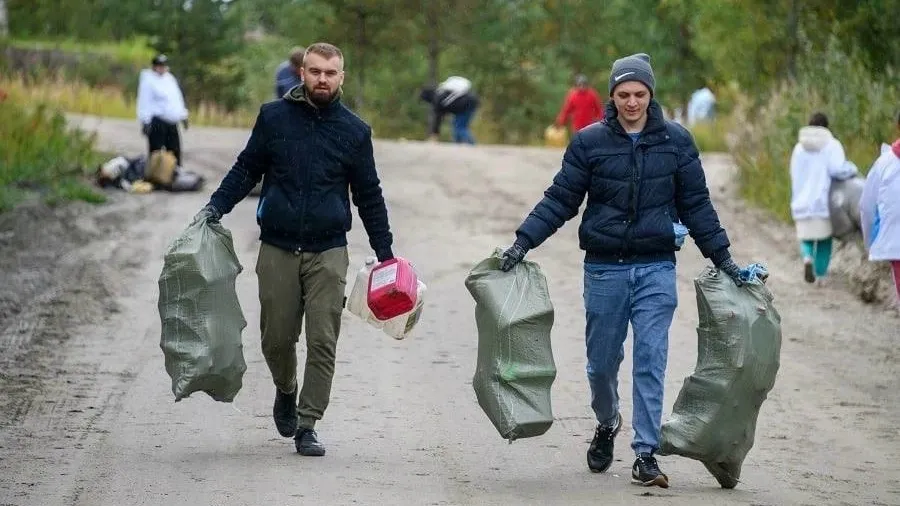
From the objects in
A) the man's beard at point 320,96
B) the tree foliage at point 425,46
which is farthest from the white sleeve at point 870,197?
the tree foliage at point 425,46

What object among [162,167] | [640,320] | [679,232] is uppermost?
[679,232]

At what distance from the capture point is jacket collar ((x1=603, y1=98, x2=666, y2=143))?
774 centimetres

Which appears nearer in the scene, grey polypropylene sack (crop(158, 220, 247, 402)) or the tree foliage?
grey polypropylene sack (crop(158, 220, 247, 402))

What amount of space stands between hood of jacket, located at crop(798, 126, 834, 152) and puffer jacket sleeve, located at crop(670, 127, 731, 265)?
26.0 ft

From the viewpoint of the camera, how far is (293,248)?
8211 mm

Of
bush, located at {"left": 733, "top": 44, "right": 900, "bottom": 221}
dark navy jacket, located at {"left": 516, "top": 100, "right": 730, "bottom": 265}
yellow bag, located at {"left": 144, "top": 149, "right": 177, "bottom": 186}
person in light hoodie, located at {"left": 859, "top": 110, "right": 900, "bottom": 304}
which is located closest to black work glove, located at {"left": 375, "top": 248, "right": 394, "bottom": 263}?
dark navy jacket, located at {"left": 516, "top": 100, "right": 730, "bottom": 265}

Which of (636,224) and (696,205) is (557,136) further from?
(636,224)

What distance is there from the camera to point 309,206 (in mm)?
8156

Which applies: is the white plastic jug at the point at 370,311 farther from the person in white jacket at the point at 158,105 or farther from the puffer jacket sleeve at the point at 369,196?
the person in white jacket at the point at 158,105

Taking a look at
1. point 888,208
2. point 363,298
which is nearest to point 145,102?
point 888,208

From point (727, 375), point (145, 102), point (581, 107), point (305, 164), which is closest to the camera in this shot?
point (727, 375)

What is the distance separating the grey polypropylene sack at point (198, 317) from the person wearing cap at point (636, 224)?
133 centimetres

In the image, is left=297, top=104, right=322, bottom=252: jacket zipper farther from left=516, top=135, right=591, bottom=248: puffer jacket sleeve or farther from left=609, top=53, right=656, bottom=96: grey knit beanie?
left=609, top=53, right=656, bottom=96: grey knit beanie

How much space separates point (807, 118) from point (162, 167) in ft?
23.9
